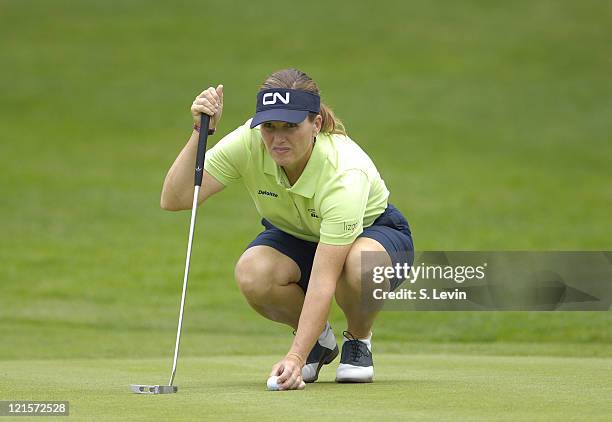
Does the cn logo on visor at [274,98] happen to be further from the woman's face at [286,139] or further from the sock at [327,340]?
the sock at [327,340]

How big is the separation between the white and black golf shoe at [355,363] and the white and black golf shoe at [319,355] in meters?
0.13

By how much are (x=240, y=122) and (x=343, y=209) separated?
18010 millimetres

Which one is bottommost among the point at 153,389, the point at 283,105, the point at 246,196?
the point at 153,389

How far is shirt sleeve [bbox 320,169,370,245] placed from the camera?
5.04 metres

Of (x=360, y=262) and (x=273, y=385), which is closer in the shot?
(x=273, y=385)

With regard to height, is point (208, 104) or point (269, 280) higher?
point (208, 104)

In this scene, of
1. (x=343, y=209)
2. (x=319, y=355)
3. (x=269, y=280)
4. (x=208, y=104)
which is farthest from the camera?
(x=319, y=355)

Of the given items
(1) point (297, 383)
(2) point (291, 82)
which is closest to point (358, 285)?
(1) point (297, 383)

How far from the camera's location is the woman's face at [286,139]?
16.6 feet

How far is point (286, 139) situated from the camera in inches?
199

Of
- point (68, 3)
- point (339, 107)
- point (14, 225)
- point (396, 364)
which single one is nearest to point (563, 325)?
Answer: point (396, 364)

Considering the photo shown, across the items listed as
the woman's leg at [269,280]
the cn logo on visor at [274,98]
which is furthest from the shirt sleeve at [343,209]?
the woman's leg at [269,280]

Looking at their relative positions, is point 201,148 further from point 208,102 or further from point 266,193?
point 266,193

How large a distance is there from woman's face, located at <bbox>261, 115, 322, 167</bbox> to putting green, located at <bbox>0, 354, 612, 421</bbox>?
0.96 m
